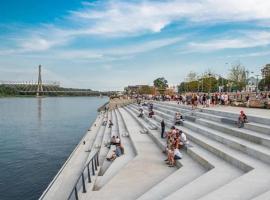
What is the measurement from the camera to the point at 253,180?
9.46 metres

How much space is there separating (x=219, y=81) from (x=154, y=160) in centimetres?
8866

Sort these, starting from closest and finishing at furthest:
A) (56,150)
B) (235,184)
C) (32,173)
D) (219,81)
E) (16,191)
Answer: (235,184) → (16,191) → (32,173) → (56,150) → (219,81)

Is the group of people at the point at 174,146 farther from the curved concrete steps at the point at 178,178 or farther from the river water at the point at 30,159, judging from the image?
the river water at the point at 30,159

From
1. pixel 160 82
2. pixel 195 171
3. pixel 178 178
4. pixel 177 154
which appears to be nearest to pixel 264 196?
pixel 178 178

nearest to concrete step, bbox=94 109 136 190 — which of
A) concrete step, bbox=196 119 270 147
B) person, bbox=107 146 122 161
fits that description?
person, bbox=107 146 122 161

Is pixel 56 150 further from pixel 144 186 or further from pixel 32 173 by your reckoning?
pixel 144 186

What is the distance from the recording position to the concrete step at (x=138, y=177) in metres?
10.8

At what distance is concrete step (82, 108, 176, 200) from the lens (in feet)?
35.6

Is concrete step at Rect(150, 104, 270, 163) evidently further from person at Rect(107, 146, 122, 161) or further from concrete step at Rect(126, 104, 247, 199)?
person at Rect(107, 146, 122, 161)

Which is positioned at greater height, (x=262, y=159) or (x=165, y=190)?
(x=262, y=159)

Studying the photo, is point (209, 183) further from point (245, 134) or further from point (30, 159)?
point (30, 159)

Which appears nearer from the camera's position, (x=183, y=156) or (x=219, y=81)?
(x=183, y=156)

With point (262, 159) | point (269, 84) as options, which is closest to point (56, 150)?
point (262, 159)

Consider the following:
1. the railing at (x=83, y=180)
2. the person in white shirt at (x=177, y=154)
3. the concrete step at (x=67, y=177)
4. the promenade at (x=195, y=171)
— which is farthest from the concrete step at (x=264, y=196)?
the concrete step at (x=67, y=177)
